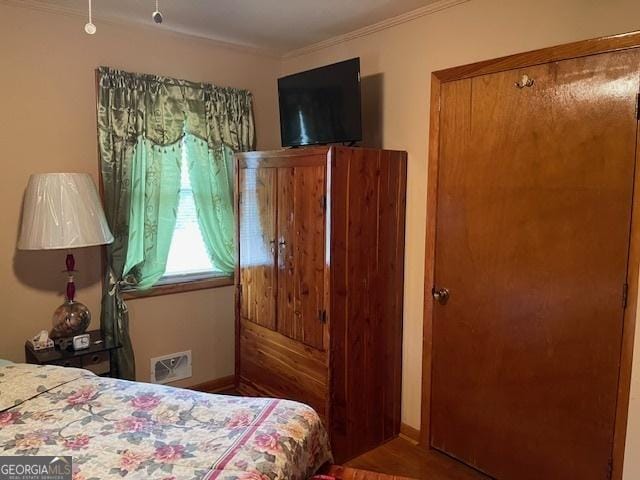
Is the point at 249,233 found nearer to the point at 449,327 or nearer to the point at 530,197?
the point at 449,327

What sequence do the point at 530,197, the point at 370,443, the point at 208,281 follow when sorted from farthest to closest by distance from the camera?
the point at 208,281
the point at 370,443
the point at 530,197

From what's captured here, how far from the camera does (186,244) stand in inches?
128

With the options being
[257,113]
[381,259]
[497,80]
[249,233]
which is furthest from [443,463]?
[257,113]

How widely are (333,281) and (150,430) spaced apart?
45.8 inches

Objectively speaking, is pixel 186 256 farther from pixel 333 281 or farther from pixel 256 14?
pixel 256 14

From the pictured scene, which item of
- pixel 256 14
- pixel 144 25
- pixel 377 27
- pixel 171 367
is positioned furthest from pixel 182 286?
pixel 377 27

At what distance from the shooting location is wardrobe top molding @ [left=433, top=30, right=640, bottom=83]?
1.83m

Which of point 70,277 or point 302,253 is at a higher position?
point 302,253

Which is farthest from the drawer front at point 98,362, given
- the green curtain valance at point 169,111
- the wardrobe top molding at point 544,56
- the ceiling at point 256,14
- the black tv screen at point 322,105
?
the wardrobe top molding at point 544,56

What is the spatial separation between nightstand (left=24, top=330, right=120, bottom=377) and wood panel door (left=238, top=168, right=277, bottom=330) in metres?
0.84

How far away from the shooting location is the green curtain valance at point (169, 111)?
2809mm

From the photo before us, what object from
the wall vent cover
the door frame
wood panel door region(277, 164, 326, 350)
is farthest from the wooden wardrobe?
the wall vent cover

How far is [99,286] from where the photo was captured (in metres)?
2.91

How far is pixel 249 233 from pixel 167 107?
3.14 ft
